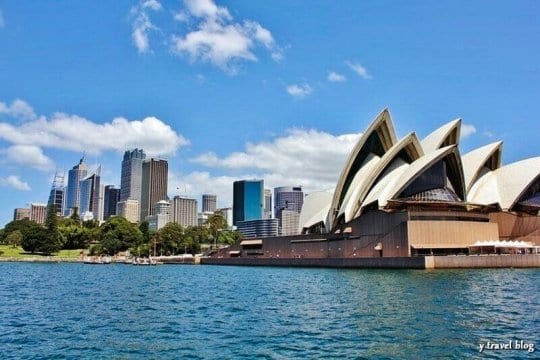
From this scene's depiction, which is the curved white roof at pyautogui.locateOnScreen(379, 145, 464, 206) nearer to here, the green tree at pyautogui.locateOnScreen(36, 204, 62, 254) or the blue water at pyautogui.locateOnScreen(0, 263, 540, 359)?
the blue water at pyautogui.locateOnScreen(0, 263, 540, 359)

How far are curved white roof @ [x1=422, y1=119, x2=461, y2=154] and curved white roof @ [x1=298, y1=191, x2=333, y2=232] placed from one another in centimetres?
1968

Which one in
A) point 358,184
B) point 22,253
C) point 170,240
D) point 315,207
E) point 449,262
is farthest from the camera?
point 22,253

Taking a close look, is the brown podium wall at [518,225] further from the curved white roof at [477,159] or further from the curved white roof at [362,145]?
the curved white roof at [362,145]

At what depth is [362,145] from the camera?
209ft

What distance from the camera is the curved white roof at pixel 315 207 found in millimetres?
77438

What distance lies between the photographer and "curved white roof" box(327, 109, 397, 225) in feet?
203

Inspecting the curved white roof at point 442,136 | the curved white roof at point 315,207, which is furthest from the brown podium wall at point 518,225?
the curved white roof at point 315,207

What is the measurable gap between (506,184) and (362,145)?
62.1 ft

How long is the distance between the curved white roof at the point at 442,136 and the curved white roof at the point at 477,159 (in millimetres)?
4218

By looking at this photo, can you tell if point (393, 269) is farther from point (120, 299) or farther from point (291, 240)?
point (120, 299)

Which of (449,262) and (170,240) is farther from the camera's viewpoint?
(170,240)

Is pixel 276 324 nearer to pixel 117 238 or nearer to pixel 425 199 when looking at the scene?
pixel 425 199

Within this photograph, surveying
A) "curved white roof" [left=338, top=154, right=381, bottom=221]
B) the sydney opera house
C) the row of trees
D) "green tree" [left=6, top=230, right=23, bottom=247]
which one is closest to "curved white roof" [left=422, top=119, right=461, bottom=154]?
the sydney opera house

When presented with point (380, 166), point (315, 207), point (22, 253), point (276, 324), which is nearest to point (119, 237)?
point (22, 253)
